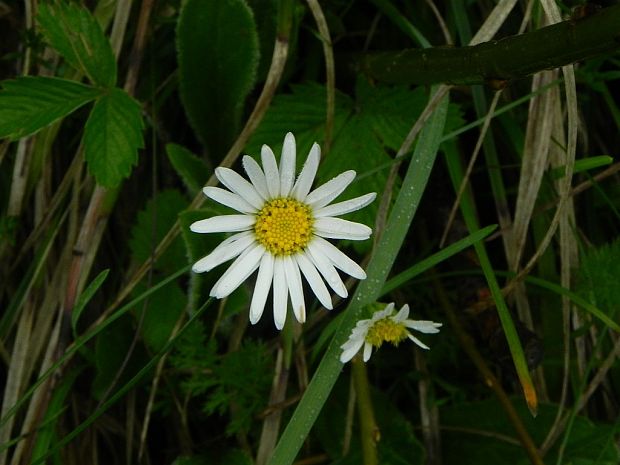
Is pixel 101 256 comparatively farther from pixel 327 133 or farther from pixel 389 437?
pixel 389 437

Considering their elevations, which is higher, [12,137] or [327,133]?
[327,133]

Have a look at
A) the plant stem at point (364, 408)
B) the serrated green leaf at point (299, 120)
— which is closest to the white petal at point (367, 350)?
the plant stem at point (364, 408)

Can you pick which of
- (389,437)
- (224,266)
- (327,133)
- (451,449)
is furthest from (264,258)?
(451,449)

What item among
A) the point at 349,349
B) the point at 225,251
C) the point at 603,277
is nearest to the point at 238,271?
the point at 225,251

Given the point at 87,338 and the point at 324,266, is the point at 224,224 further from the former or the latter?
the point at 87,338

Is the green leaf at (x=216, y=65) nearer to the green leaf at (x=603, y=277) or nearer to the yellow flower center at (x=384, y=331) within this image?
the yellow flower center at (x=384, y=331)

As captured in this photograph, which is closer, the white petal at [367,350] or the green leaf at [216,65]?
the white petal at [367,350]
